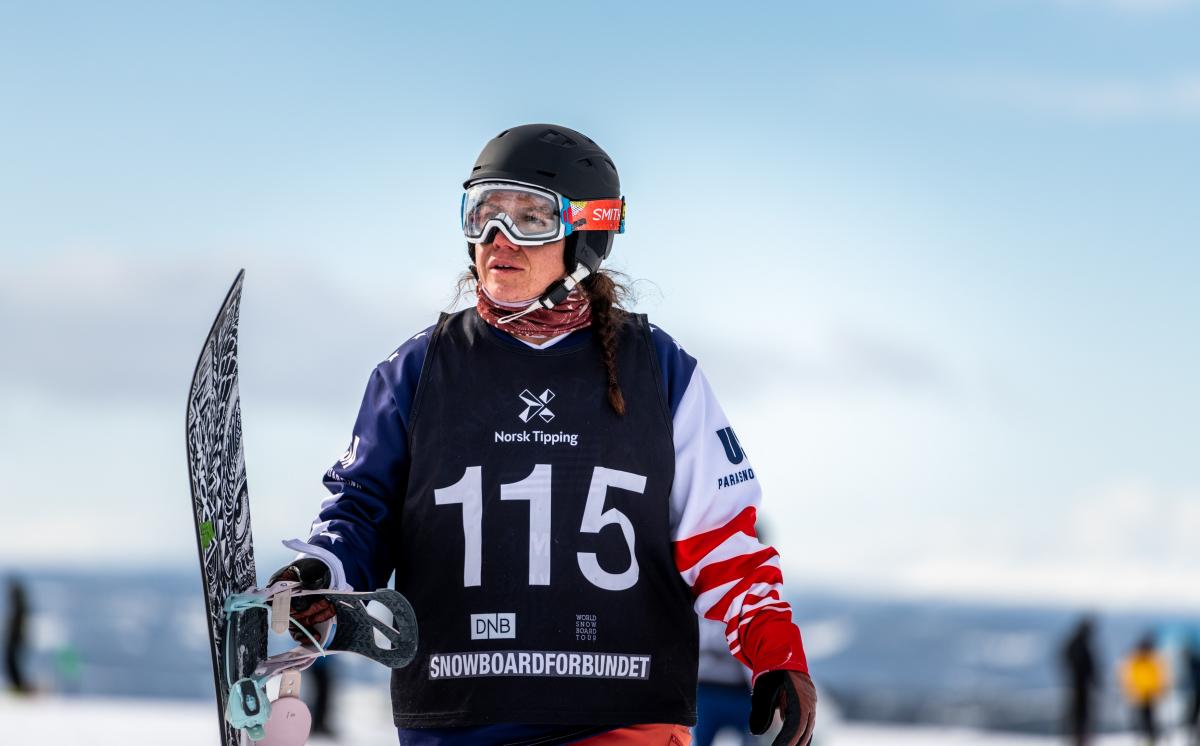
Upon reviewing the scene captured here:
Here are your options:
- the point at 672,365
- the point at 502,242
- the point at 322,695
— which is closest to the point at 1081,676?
the point at 322,695

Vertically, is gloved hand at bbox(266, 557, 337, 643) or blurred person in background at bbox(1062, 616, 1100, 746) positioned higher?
gloved hand at bbox(266, 557, 337, 643)

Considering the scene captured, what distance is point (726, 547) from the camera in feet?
11.9

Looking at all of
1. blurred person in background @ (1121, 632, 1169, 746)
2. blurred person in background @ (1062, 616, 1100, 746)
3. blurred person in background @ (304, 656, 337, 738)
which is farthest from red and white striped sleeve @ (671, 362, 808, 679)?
blurred person in background @ (1121, 632, 1169, 746)

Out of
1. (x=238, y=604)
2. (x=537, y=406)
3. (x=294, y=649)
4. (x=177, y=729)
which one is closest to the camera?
(x=238, y=604)

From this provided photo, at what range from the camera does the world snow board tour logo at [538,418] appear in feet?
11.8

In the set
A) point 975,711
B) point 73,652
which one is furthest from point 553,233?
point 975,711

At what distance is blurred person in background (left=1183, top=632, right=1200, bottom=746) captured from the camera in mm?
15336

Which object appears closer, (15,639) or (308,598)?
(308,598)

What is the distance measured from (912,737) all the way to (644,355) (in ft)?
50.5

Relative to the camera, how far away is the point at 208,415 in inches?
133

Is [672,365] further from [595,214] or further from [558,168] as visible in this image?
[558,168]

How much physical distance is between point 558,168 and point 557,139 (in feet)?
0.39

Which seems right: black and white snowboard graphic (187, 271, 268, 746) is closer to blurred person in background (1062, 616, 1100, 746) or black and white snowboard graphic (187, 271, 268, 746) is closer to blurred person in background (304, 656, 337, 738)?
blurred person in background (304, 656, 337, 738)

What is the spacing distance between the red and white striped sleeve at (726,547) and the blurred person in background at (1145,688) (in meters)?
13.3
